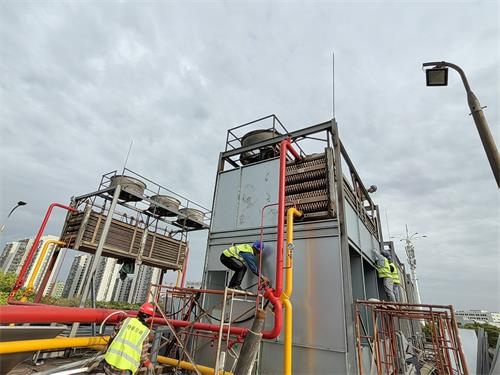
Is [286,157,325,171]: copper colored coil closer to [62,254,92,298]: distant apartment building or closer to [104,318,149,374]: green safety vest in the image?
[104,318,149,374]: green safety vest

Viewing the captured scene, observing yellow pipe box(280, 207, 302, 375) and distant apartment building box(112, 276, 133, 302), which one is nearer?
yellow pipe box(280, 207, 302, 375)

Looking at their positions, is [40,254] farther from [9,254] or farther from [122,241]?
[9,254]

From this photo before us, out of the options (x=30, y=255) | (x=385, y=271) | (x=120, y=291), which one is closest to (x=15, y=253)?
(x=120, y=291)

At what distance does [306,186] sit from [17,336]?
7.35 meters

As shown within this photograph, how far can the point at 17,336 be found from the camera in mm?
4402

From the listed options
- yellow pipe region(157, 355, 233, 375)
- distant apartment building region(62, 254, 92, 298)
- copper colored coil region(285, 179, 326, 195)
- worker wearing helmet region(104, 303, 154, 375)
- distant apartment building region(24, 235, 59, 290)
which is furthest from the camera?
distant apartment building region(24, 235, 59, 290)

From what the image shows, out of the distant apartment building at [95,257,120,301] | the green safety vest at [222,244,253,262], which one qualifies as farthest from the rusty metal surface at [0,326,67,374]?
the distant apartment building at [95,257,120,301]

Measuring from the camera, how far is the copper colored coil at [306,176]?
7875 mm

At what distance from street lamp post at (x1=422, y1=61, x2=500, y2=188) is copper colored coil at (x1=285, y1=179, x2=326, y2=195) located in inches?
140

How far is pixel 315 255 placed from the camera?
6.94 m

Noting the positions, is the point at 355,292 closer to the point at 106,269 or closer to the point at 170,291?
the point at 170,291

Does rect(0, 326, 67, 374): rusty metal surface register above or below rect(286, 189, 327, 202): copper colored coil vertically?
below

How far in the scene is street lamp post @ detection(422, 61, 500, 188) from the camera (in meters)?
4.50

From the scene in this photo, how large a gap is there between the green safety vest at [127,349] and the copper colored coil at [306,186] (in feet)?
18.1
